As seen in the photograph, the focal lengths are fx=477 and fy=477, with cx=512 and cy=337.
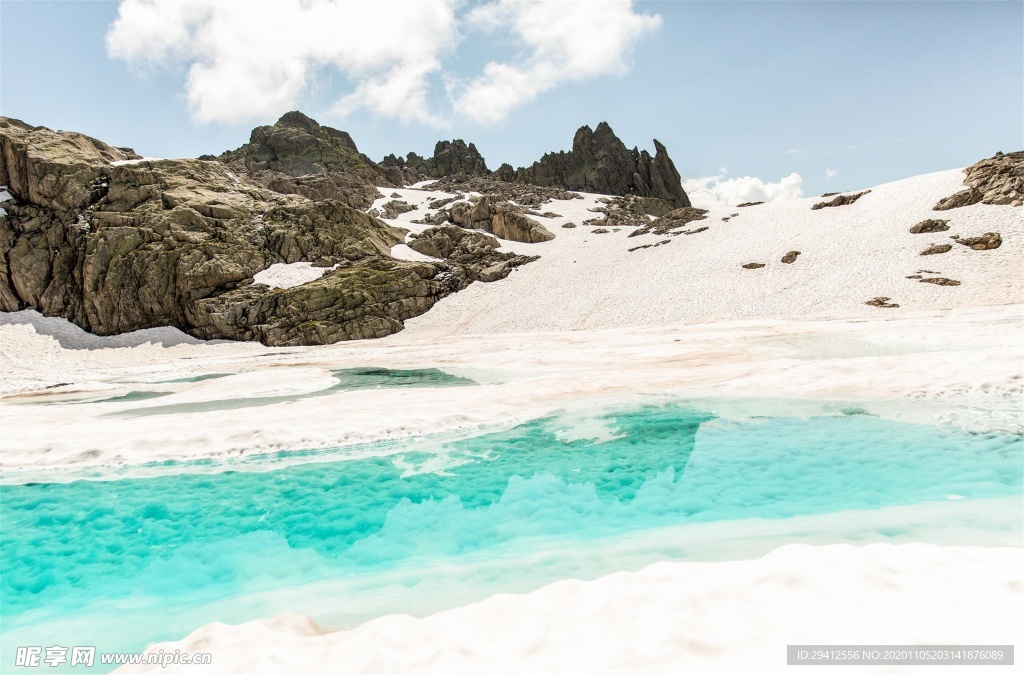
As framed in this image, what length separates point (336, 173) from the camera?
327 ft

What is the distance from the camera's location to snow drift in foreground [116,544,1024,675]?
3.89m

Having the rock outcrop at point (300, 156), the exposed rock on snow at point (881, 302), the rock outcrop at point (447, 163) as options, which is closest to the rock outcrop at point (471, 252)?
the exposed rock on snow at point (881, 302)

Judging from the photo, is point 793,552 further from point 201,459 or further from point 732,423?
point 201,459

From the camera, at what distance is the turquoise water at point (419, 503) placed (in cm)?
753

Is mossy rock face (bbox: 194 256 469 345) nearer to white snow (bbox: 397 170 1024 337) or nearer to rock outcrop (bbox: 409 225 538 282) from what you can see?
white snow (bbox: 397 170 1024 337)

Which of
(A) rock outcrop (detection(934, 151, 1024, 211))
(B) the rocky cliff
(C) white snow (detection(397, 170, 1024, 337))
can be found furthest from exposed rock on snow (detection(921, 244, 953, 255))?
(B) the rocky cliff

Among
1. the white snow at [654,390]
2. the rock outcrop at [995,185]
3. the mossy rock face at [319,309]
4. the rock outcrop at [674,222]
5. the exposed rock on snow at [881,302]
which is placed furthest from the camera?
the rock outcrop at [674,222]

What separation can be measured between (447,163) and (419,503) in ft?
429

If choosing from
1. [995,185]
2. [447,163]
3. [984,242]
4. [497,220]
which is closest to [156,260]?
[497,220]

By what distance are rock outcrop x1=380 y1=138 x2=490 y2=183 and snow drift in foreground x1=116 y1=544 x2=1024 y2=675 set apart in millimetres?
126990

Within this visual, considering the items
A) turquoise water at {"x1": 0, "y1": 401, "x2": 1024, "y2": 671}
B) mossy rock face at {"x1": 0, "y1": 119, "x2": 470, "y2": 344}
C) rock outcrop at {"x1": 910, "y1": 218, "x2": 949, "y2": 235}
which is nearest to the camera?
turquoise water at {"x1": 0, "y1": 401, "x2": 1024, "y2": 671}

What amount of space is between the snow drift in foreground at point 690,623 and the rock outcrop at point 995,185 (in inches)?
2188

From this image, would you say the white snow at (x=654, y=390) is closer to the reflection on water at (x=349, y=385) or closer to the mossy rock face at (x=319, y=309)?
the reflection on water at (x=349, y=385)

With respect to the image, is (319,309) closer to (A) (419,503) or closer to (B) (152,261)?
(B) (152,261)
